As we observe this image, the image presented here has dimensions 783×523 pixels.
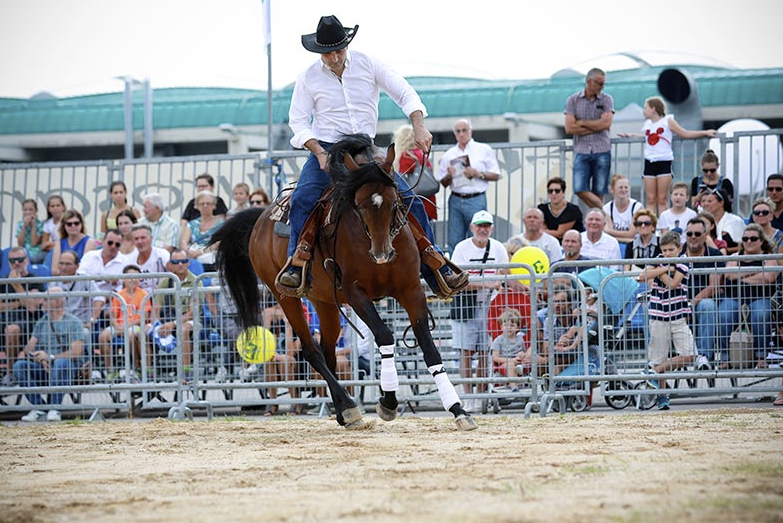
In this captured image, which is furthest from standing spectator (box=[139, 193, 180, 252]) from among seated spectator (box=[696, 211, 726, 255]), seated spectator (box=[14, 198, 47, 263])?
seated spectator (box=[696, 211, 726, 255])

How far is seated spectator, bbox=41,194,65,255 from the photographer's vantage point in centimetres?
1705

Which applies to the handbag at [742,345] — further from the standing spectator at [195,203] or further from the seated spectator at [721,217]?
the standing spectator at [195,203]

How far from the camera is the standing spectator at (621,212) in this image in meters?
14.8

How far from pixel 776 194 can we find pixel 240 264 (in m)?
6.53

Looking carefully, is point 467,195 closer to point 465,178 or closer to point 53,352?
point 465,178

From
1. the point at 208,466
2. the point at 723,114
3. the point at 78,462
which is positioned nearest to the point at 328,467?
the point at 208,466

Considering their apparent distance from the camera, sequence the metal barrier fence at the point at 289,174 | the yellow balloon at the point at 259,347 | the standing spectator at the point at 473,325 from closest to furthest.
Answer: the standing spectator at the point at 473,325
the yellow balloon at the point at 259,347
the metal barrier fence at the point at 289,174

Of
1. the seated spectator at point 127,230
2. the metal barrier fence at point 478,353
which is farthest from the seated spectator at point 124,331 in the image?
the seated spectator at point 127,230

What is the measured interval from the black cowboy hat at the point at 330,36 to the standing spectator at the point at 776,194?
21.0 feet

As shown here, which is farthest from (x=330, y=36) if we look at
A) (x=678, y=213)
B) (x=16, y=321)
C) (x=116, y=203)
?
(x=116, y=203)

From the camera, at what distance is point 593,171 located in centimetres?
1564

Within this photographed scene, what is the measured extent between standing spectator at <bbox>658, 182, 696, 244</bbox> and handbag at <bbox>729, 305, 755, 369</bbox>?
2906mm

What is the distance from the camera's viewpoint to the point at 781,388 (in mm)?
11188

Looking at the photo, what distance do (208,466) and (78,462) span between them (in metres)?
1.17
